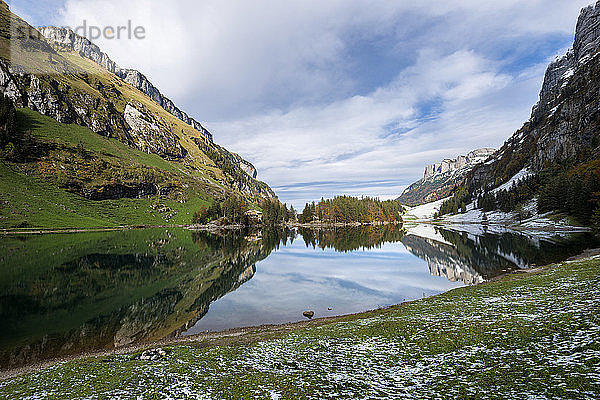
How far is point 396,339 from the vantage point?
19062 mm

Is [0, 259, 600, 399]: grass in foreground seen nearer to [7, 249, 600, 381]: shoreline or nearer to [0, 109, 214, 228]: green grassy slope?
[7, 249, 600, 381]: shoreline

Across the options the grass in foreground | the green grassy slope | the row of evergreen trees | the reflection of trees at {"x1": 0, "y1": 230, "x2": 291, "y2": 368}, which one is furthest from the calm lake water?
the green grassy slope

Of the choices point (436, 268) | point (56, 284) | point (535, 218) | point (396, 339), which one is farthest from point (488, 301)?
point (535, 218)

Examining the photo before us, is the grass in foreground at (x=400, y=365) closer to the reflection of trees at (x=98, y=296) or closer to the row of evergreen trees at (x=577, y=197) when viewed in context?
the reflection of trees at (x=98, y=296)

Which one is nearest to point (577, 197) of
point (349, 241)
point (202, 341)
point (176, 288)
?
point (349, 241)

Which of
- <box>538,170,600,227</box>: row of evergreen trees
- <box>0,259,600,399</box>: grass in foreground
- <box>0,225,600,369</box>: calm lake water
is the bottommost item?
<box>0,225,600,369</box>: calm lake water

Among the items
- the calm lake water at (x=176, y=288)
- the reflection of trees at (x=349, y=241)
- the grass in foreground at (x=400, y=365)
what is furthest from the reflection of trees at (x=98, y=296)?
the reflection of trees at (x=349, y=241)

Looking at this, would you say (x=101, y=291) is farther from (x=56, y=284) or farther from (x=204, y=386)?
(x=204, y=386)

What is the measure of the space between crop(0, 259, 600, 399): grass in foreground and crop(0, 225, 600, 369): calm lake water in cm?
1495

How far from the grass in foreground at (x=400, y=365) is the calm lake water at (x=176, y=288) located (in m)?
14.9

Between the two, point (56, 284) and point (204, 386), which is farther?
point (56, 284)

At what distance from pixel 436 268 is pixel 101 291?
227 feet

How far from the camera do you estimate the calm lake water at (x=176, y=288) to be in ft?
103

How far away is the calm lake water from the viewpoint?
1233 inches
